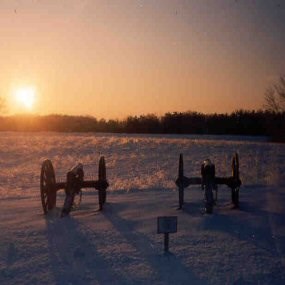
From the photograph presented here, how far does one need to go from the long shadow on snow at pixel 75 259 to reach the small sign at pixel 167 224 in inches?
36.2

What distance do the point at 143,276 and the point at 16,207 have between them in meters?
6.05

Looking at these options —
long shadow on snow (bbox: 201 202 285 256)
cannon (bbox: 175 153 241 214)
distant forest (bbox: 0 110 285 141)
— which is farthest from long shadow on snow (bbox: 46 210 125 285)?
distant forest (bbox: 0 110 285 141)

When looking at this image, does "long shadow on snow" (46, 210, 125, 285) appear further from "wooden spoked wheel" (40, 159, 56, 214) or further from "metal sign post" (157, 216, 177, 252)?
Result: "wooden spoked wheel" (40, 159, 56, 214)

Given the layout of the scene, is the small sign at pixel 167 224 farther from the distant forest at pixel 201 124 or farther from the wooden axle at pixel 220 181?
the distant forest at pixel 201 124

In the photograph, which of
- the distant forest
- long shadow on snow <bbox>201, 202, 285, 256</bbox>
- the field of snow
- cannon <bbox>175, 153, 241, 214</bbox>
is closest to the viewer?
the field of snow

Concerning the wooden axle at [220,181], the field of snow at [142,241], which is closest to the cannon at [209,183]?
the wooden axle at [220,181]

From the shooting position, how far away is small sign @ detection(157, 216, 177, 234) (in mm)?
6789

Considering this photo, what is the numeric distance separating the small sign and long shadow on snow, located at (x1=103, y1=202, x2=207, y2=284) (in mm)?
394

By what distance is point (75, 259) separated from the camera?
6824 mm

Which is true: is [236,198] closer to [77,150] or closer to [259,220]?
[259,220]

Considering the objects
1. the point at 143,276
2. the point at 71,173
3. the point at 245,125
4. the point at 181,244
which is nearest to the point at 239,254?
the point at 181,244

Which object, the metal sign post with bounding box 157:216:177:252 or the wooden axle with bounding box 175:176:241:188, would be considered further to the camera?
the wooden axle with bounding box 175:176:241:188

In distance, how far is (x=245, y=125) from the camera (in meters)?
52.3

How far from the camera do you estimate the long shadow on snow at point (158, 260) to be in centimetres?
600
